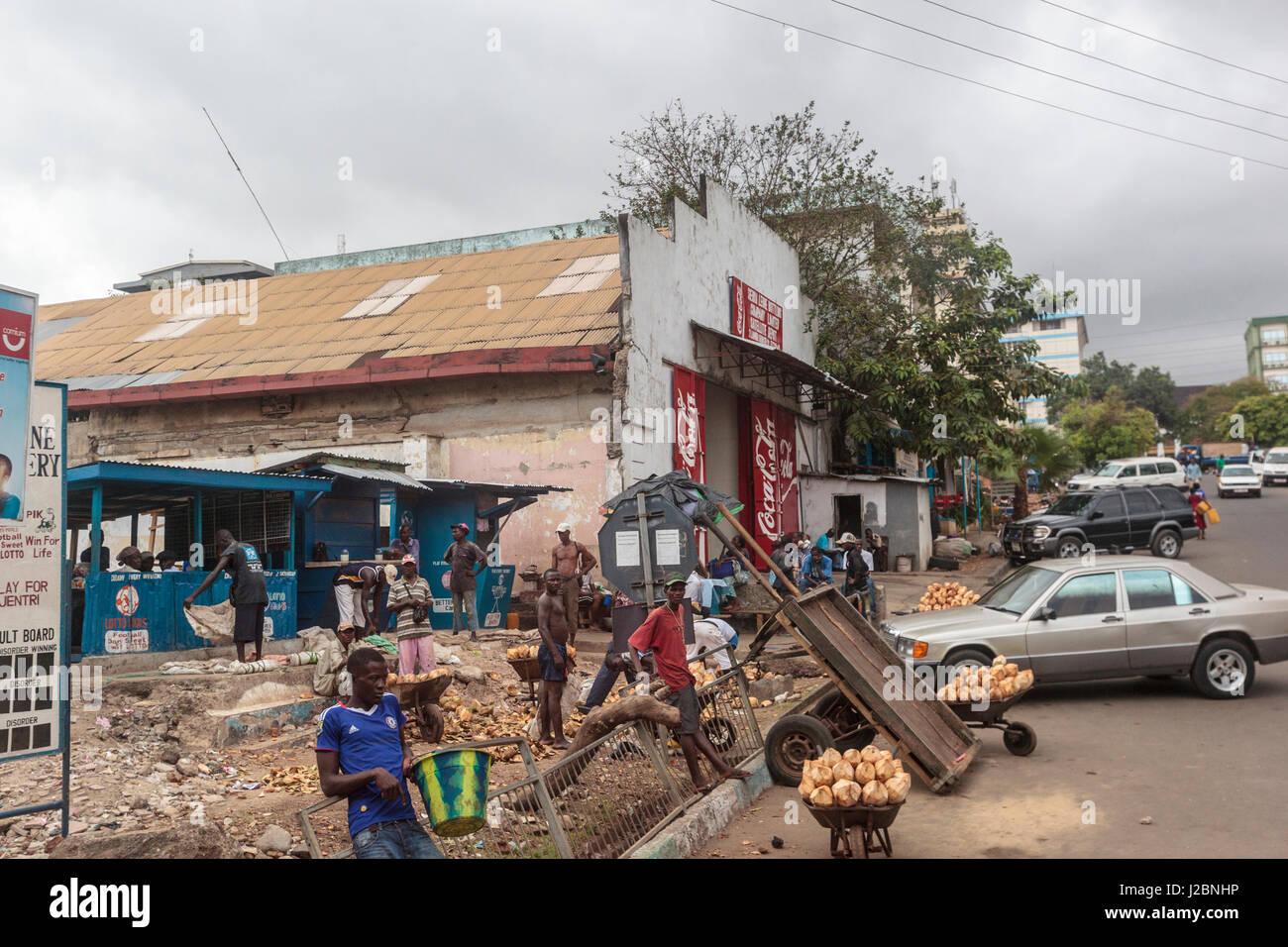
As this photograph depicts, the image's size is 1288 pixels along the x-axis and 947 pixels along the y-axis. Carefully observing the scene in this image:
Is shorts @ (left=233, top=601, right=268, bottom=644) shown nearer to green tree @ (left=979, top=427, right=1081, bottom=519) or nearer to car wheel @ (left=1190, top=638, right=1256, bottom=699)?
car wheel @ (left=1190, top=638, right=1256, bottom=699)

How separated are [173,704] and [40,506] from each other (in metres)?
4.43

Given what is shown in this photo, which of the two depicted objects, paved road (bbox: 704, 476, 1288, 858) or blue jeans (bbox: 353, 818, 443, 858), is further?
paved road (bbox: 704, 476, 1288, 858)

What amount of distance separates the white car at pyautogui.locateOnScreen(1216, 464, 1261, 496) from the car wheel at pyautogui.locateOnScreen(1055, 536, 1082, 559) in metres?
23.5

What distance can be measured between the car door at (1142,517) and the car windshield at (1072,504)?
0.93m

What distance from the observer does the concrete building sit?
1781cm

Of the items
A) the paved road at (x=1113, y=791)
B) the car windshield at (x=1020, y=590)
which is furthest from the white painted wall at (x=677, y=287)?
the paved road at (x=1113, y=791)

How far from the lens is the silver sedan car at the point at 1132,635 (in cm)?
1036

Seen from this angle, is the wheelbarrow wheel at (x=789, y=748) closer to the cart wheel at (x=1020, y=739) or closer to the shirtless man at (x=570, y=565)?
the cart wheel at (x=1020, y=739)

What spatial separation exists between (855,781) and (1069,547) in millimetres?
19524

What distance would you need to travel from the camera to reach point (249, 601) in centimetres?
1159

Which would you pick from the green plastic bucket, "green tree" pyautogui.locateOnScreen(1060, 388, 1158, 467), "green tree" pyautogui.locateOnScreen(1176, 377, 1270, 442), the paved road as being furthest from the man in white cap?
"green tree" pyautogui.locateOnScreen(1176, 377, 1270, 442)

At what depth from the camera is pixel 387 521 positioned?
1686cm

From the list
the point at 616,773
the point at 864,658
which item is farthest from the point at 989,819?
the point at 616,773

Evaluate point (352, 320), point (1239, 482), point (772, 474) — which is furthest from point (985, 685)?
point (1239, 482)
